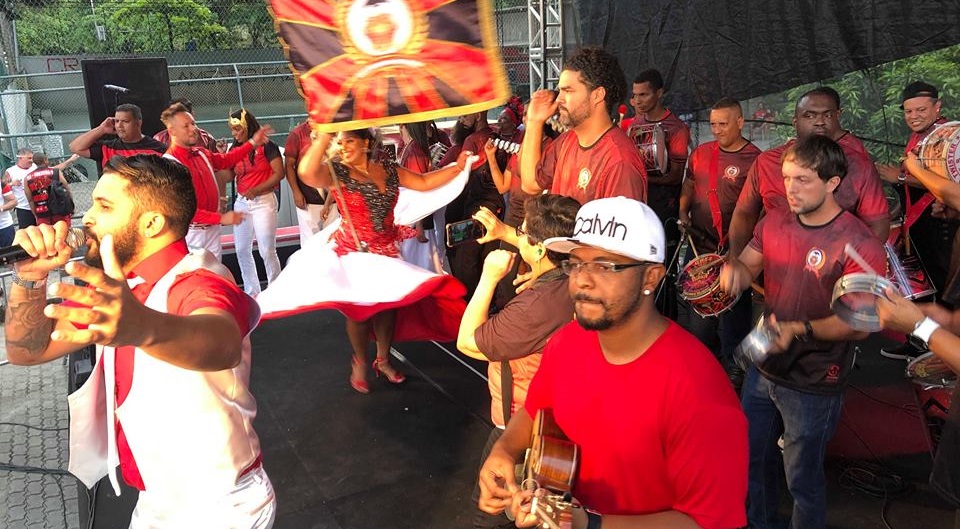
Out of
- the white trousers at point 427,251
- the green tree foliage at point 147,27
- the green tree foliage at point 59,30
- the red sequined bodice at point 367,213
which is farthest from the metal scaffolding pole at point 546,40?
the green tree foliage at point 59,30

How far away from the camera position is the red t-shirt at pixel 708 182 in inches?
212

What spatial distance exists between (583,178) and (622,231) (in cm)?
236

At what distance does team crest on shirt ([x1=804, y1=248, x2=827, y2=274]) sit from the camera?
10.3 ft

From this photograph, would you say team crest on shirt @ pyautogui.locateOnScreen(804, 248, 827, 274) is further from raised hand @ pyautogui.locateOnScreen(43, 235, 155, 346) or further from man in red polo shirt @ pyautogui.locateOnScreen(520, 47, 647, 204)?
raised hand @ pyautogui.locateOnScreen(43, 235, 155, 346)

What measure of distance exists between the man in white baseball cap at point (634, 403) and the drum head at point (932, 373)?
6.12 ft

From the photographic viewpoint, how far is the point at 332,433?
16.7 ft

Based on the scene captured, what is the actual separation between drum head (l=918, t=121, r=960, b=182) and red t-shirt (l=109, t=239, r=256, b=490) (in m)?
3.48

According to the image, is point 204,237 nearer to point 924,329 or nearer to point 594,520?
point 594,520

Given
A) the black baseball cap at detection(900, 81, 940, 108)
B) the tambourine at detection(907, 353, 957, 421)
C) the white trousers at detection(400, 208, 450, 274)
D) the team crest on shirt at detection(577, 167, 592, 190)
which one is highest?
the black baseball cap at detection(900, 81, 940, 108)

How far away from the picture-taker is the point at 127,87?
846 centimetres

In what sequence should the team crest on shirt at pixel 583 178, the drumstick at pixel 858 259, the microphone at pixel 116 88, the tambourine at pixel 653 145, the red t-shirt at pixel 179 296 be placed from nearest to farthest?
1. the red t-shirt at pixel 179 296
2. the drumstick at pixel 858 259
3. the team crest on shirt at pixel 583 178
4. the tambourine at pixel 653 145
5. the microphone at pixel 116 88

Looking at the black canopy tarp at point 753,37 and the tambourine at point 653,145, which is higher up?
the black canopy tarp at point 753,37

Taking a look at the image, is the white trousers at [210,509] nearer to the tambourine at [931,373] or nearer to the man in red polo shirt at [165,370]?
the man in red polo shirt at [165,370]

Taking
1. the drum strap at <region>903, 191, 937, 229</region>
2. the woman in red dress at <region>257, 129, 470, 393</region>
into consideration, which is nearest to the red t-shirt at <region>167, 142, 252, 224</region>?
the woman in red dress at <region>257, 129, 470, 393</region>
